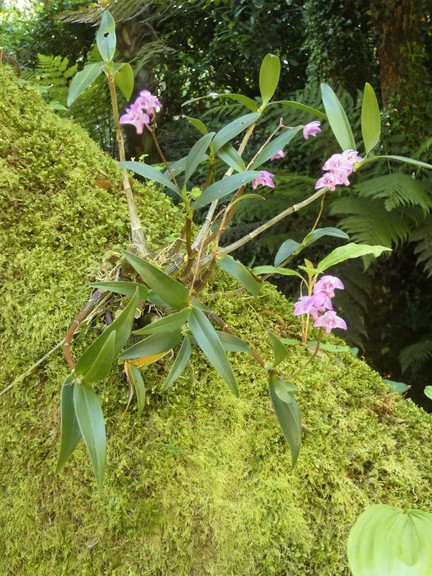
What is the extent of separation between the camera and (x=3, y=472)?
2.71 ft

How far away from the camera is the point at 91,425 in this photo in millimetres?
580

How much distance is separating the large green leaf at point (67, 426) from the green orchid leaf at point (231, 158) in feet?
1.46

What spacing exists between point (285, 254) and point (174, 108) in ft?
11.1

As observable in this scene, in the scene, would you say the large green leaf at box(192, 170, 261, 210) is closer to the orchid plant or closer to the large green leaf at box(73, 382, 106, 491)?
the orchid plant

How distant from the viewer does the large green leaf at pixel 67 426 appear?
58cm

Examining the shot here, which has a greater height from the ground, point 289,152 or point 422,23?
point 422,23

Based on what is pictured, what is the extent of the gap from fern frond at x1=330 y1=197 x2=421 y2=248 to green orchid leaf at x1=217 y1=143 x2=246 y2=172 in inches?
47.0

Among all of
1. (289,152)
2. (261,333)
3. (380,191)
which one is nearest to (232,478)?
(261,333)

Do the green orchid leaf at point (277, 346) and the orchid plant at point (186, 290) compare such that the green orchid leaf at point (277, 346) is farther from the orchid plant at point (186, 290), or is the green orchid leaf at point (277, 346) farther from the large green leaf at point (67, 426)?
the large green leaf at point (67, 426)

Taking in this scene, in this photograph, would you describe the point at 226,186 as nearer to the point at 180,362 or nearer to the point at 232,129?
the point at 232,129

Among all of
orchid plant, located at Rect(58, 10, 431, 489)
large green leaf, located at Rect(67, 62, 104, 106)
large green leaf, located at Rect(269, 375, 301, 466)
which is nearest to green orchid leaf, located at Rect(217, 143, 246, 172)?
orchid plant, located at Rect(58, 10, 431, 489)

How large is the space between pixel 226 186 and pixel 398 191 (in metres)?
1.42

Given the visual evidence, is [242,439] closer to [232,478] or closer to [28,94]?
[232,478]

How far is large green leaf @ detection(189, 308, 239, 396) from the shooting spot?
63cm
